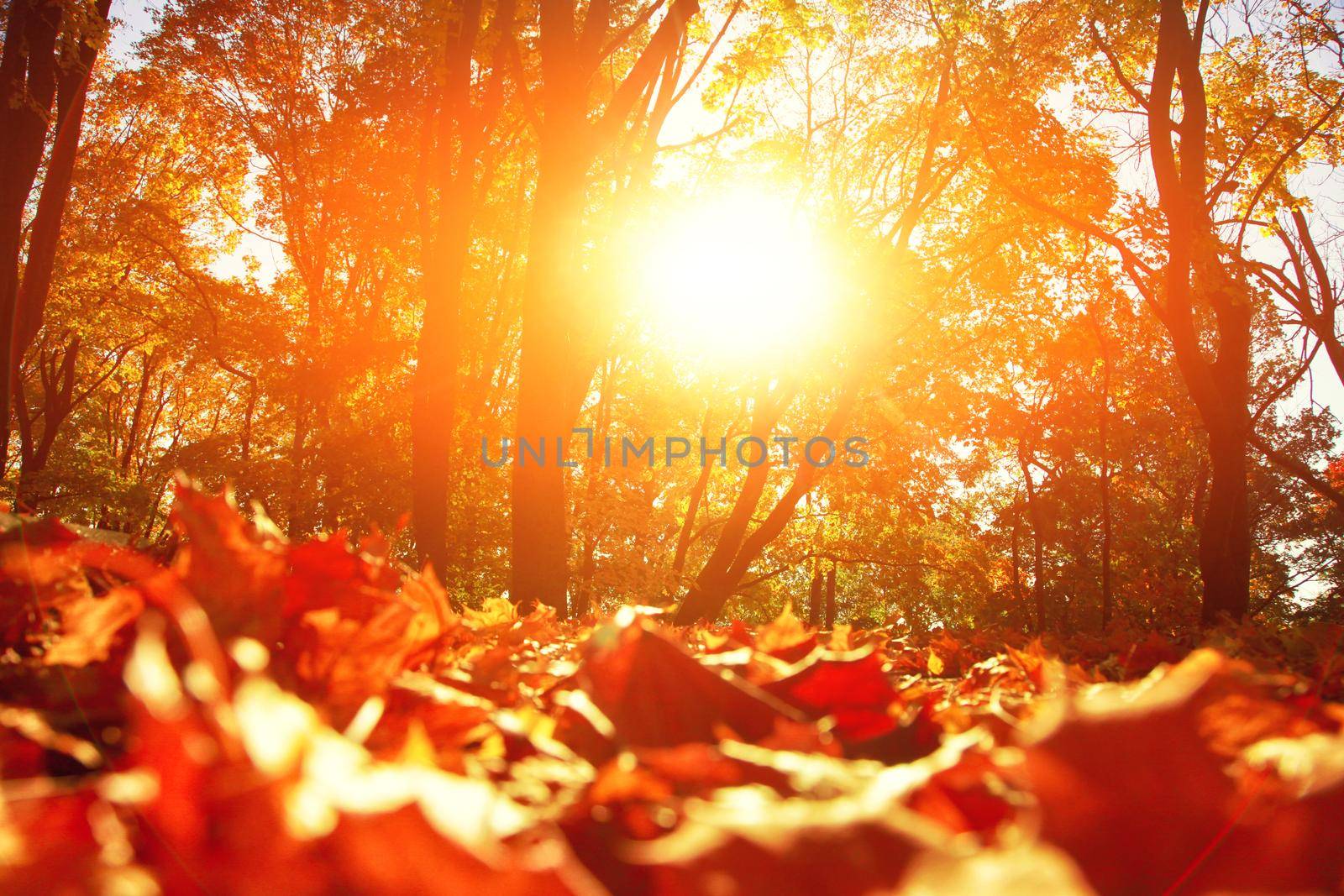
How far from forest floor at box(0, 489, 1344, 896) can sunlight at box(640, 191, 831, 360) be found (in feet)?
44.8

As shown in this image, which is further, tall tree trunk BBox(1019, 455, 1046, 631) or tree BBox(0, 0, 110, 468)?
tall tree trunk BBox(1019, 455, 1046, 631)

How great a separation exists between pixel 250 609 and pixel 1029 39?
1389 cm

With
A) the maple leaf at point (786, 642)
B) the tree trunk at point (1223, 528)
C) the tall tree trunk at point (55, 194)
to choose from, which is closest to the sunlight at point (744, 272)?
the tree trunk at point (1223, 528)

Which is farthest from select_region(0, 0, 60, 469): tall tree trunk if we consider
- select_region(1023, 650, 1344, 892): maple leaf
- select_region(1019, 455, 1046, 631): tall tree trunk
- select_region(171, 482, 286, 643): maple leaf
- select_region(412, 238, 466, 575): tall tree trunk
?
select_region(1019, 455, 1046, 631): tall tree trunk

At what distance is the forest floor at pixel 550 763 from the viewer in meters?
0.34

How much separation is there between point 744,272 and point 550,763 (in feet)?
55.3

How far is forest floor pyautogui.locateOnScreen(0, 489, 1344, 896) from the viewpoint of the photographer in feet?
1.13

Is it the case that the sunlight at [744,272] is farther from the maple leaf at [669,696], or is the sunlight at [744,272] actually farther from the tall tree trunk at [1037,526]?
the maple leaf at [669,696]

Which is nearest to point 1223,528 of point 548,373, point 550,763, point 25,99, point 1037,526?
point 548,373

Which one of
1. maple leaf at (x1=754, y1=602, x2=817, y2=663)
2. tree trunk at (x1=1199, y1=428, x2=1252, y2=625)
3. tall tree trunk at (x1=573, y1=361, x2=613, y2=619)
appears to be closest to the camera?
maple leaf at (x1=754, y1=602, x2=817, y2=663)

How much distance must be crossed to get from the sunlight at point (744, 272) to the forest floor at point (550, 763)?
44.8 ft

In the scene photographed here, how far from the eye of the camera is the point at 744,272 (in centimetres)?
1697

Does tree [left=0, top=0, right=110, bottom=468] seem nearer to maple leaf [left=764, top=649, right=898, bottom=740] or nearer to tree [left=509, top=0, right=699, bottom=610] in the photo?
tree [left=509, top=0, right=699, bottom=610]

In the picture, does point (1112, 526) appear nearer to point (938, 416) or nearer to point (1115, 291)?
point (938, 416)
